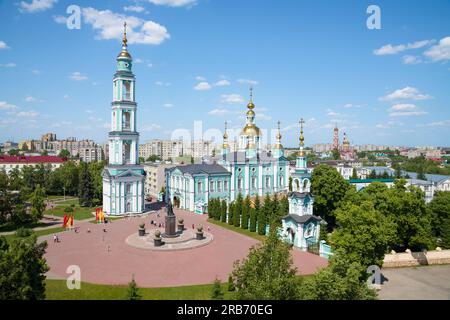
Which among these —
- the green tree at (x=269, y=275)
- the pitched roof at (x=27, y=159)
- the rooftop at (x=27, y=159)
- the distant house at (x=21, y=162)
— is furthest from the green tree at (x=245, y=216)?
the rooftop at (x=27, y=159)

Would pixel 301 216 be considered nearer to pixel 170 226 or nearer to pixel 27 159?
pixel 170 226

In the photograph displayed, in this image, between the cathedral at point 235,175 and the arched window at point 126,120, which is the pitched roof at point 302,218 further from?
the arched window at point 126,120

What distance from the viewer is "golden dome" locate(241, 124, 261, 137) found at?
55.1m

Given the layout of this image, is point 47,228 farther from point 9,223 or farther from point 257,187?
point 257,187

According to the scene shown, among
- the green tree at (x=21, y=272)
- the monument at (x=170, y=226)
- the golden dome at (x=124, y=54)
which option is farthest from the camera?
the golden dome at (x=124, y=54)

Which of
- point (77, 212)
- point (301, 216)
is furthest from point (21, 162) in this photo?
point (301, 216)

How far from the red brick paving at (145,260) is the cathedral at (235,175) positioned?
13736 mm

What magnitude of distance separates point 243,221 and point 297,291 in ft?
77.4

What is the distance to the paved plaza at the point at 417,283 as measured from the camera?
1958cm

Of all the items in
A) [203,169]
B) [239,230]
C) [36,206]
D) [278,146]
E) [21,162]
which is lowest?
[239,230]

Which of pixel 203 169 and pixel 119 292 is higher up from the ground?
pixel 203 169

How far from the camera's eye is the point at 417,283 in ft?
71.6

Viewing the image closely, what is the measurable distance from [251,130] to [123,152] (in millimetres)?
21686

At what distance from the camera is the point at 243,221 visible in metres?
35.6
